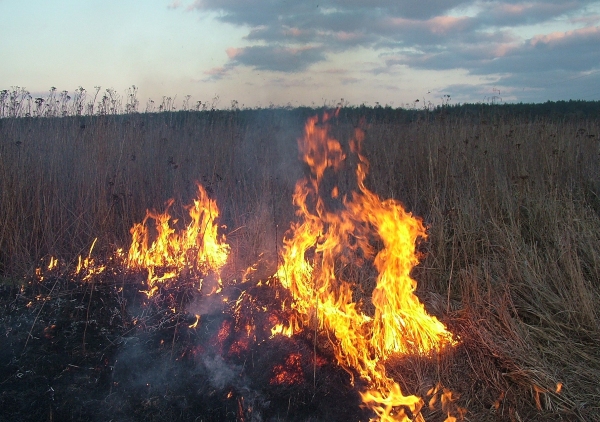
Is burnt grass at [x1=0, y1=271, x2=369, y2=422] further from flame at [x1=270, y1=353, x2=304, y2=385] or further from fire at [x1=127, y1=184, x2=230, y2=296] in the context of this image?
fire at [x1=127, y1=184, x2=230, y2=296]

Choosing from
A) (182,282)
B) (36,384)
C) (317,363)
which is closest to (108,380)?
(36,384)

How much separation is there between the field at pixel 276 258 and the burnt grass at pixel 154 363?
13mm

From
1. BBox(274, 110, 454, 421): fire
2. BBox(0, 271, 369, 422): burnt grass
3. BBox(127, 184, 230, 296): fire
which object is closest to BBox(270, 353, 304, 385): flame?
BBox(0, 271, 369, 422): burnt grass

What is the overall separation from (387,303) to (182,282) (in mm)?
1807

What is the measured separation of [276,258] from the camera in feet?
15.1

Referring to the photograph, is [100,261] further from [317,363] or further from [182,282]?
[317,363]

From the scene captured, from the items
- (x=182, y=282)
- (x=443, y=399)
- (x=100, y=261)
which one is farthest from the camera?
(x=100, y=261)

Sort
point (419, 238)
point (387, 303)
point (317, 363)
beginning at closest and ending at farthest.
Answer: point (317, 363)
point (387, 303)
point (419, 238)

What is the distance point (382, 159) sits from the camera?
25.6 ft

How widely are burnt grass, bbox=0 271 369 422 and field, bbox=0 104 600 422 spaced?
1 centimetres

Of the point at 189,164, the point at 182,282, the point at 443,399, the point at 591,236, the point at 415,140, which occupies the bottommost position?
the point at 443,399

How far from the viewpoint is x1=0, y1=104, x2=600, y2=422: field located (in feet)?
9.87

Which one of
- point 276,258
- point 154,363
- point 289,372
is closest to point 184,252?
point 276,258

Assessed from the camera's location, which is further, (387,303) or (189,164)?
(189,164)
